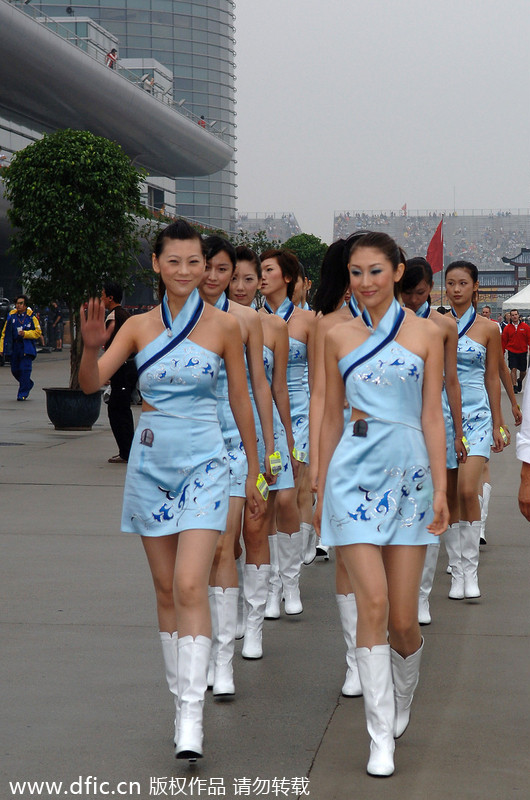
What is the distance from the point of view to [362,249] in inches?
163

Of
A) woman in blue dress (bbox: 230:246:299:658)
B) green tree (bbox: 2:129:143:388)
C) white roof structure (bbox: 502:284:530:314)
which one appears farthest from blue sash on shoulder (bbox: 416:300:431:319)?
white roof structure (bbox: 502:284:530:314)

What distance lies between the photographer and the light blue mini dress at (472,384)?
705 centimetres

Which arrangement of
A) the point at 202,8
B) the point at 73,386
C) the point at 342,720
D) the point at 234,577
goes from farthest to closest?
1. the point at 202,8
2. the point at 73,386
3. the point at 234,577
4. the point at 342,720

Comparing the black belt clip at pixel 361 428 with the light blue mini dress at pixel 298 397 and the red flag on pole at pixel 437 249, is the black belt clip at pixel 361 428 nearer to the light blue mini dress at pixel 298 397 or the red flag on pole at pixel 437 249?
the light blue mini dress at pixel 298 397

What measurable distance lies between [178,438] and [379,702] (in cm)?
113

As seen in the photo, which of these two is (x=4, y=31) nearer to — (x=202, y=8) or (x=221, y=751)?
(x=221, y=751)

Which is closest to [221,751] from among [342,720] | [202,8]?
[342,720]

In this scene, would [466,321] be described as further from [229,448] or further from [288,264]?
[229,448]

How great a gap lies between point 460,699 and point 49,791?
1.84 metres

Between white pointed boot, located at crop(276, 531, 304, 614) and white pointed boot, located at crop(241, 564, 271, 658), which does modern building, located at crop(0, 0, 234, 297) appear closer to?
white pointed boot, located at crop(276, 531, 304, 614)

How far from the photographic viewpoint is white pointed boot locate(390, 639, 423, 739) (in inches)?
157

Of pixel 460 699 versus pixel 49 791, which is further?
pixel 460 699

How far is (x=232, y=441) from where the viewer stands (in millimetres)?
5105

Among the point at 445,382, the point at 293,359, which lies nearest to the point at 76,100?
the point at 293,359
